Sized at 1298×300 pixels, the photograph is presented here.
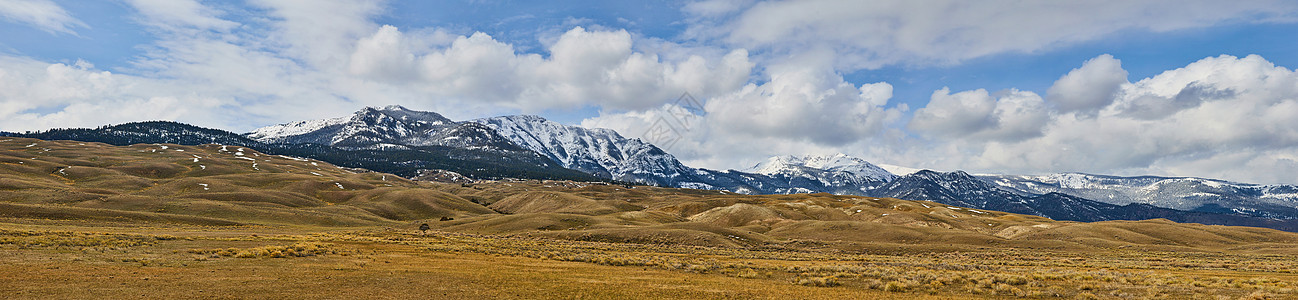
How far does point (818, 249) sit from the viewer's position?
8944 centimetres

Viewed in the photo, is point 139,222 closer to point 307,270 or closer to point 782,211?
point 307,270

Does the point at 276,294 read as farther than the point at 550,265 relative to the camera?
No

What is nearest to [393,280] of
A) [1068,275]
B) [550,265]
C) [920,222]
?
[550,265]

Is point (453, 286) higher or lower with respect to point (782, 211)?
lower

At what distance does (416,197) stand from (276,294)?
450ft

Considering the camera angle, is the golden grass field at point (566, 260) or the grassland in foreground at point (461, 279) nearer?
the grassland in foreground at point (461, 279)

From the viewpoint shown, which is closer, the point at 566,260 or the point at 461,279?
the point at 461,279

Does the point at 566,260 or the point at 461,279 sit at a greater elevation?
the point at 566,260

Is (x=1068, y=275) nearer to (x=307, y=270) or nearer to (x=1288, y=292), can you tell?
(x=1288, y=292)

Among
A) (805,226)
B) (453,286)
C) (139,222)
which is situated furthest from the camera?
(805,226)

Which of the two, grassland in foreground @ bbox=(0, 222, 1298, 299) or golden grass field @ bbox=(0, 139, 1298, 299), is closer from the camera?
grassland in foreground @ bbox=(0, 222, 1298, 299)

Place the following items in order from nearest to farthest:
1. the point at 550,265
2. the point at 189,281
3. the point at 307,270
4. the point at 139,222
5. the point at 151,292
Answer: the point at 151,292
the point at 189,281
the point at 307,270
the point at 550,265
the point at 139,222

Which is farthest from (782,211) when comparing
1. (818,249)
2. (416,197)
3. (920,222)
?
(416,197)

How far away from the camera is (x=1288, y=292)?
107 ft
